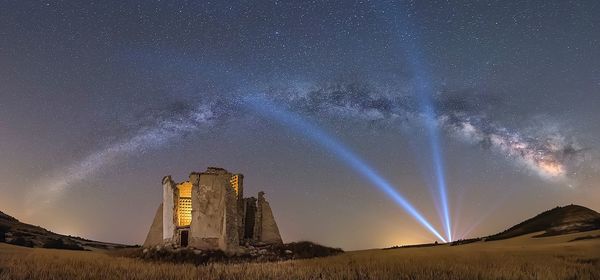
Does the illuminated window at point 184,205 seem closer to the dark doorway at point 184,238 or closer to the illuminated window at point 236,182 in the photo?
the dark doorway at point 184,238

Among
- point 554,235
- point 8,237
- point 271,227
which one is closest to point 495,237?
point 554,235

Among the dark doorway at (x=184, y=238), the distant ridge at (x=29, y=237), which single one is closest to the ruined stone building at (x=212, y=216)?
the dark doorway at (x=184, y=238)

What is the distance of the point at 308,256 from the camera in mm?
38250

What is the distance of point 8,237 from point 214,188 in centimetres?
3374

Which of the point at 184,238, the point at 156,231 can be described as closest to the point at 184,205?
the point at 184,238

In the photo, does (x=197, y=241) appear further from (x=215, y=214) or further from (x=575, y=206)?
(x=575, y=206)

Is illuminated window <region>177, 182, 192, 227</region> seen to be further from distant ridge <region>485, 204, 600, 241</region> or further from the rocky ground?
distant ridge <region>485, 204, 600, 241</region>

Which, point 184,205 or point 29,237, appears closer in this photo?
point 184,205

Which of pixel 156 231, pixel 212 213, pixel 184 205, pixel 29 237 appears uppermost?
pixel 184 205

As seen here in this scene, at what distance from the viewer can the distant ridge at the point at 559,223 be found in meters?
54.2

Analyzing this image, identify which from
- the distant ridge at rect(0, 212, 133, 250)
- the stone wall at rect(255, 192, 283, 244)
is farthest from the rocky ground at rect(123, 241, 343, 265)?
the distant ridge at rect(0, 212, 133, 250)

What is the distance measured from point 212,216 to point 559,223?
40562mm

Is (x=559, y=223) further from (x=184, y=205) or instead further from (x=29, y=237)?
(x=29, y=237)

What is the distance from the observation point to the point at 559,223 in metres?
58.3
